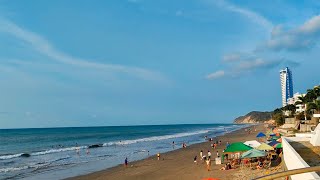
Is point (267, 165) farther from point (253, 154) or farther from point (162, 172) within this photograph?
point (162, 172)

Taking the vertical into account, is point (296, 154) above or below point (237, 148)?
above

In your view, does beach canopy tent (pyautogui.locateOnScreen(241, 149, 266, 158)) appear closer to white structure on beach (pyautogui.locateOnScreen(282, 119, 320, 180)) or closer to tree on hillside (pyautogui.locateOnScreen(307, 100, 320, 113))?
white structure on beach (pyautogui.locateOnScreen(282, 119, 320, 180))

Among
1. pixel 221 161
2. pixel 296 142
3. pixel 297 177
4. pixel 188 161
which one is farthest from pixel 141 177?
pixel 297 177

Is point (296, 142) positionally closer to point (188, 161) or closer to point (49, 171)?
point (188, 161)

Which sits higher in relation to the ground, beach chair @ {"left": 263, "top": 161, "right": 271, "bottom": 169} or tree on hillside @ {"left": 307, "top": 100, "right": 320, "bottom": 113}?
tree on hillside @ {"left": 307, "top": 100, "right": 320, "bottom": 113}

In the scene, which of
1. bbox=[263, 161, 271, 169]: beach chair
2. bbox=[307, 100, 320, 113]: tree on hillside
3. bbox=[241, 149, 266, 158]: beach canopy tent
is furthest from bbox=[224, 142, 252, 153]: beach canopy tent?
bbox=[307, 100, 320, 113]: tree on hillside

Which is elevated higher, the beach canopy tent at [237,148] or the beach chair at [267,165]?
the beach canopy tent at [237,148]

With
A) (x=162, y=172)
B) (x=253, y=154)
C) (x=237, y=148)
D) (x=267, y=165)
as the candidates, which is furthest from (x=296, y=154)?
(x=162, y=172)

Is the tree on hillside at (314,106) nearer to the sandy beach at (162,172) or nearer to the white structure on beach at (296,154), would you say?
the sandy beach at (162,172)

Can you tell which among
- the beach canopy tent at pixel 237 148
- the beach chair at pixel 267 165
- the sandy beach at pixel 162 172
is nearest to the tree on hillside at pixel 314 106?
the sandy beach at pixel 162 172

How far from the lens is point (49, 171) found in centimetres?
2992

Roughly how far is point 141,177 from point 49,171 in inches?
371

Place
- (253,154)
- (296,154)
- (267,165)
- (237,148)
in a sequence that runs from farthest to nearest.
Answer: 1. (237,148)
2. (267,165)
3. (253,154)
4. (296,154)

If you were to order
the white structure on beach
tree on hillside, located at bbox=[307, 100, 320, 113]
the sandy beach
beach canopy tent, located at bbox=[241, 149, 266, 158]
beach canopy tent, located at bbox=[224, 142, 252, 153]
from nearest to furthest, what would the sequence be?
1. the white structure on beach
2. beach canopy tent, located at bbox=[241, 149, 266, 158]
3. the sandy beach
4. beach canopy tent, located at bbox=[224, 142, 252, 153]
5. tree on hillside, located at bbox=[307, 100, 320, 113]
